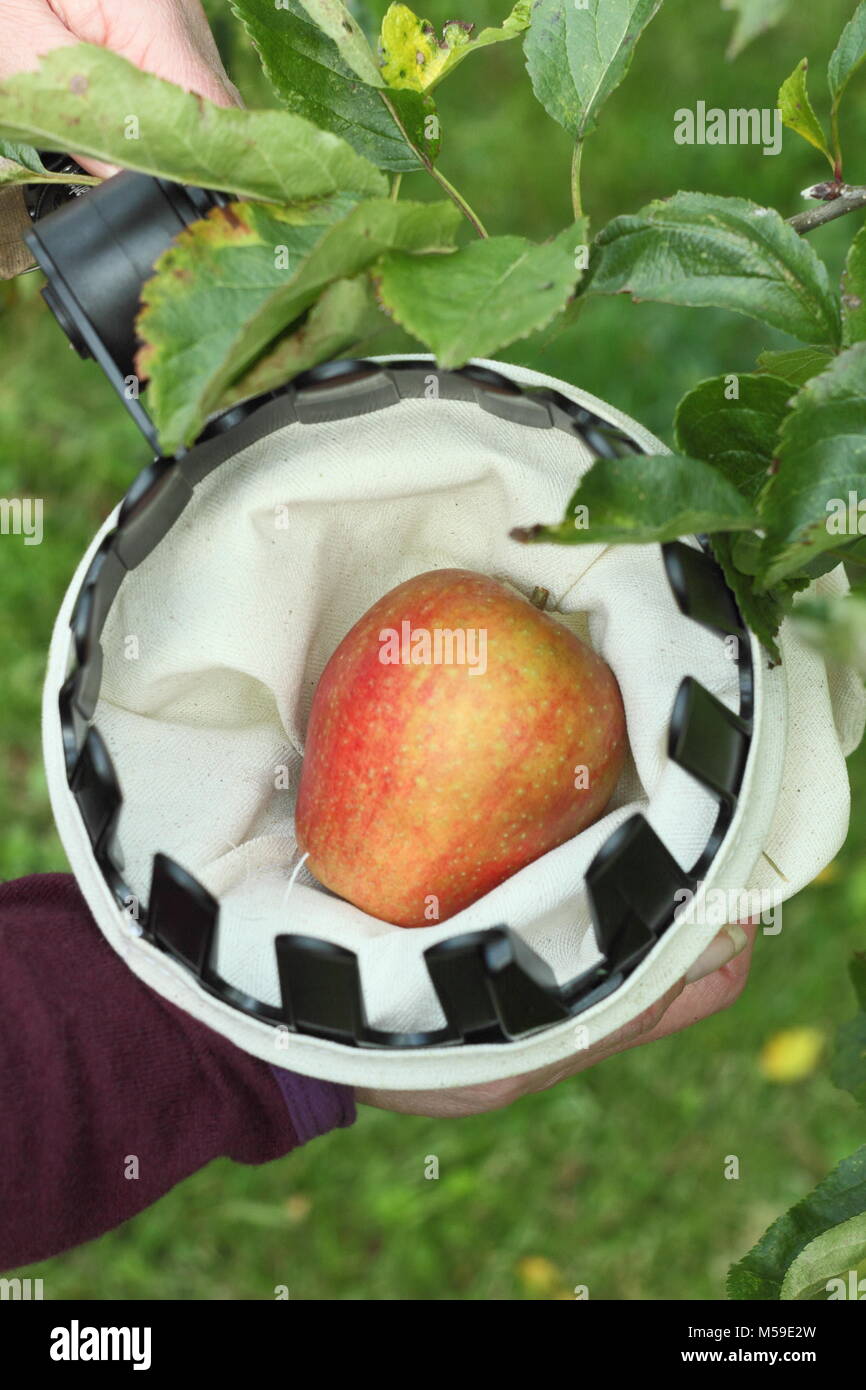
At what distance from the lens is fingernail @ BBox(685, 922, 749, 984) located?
0.76 metres

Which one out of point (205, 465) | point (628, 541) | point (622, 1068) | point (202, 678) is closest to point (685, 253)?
point (628, 541)

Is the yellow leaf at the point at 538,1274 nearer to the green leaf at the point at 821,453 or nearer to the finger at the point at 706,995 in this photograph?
the finger at the point at 706,995

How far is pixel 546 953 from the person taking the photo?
706 millimetres

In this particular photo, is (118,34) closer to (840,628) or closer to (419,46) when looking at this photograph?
(419,46)

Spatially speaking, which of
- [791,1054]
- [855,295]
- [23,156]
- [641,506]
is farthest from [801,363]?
[791,1054]

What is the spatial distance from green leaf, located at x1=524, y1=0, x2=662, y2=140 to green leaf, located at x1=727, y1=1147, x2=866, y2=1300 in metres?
0.57

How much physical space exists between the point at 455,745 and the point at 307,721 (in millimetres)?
143

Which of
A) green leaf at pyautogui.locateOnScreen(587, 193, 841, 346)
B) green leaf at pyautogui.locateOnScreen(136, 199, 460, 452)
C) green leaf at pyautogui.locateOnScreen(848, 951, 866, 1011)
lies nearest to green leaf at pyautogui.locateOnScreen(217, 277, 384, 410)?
green leaf at pyautogui.locateOnScreen(136, 199, 460, 452)

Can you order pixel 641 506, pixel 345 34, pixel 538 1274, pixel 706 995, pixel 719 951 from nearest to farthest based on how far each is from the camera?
pixel 641 506 < pixel 345 34 < pixel 719 951 < pixel 706 995 < pixel 538 1274

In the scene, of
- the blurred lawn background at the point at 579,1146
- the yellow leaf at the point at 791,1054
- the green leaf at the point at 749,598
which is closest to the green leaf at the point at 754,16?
the green leaf at the point at 749,598

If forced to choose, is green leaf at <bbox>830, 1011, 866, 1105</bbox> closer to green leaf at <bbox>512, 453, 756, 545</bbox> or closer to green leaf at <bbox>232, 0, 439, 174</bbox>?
green leaf at <bbox>512, 453, 756, 545</bbox>

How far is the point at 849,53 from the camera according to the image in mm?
568

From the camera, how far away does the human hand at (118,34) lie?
2.70 feet

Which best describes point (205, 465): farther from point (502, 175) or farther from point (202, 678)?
point (502, 175)
